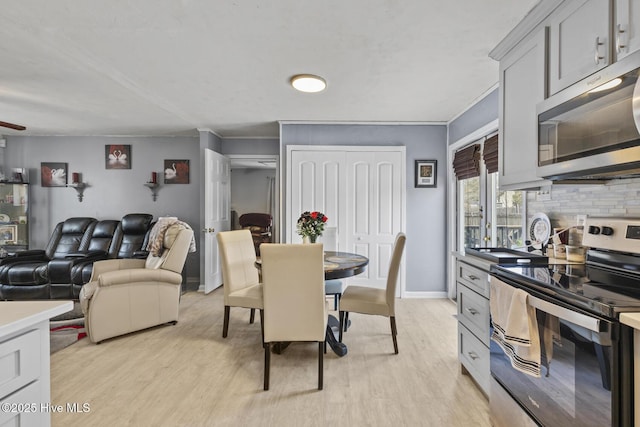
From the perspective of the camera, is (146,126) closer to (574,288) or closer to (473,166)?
(473,166)

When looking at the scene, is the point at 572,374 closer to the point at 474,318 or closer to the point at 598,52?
the point at 474,318

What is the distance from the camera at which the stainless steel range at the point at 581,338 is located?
1044 millimetres

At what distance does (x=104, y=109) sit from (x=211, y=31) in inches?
99.8

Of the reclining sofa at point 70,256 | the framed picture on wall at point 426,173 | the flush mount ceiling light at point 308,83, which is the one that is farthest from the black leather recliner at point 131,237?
the framed picture on wall at point 426,173

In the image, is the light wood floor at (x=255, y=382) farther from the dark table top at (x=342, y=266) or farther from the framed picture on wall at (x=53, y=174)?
the framed picture on wall at (x=53, y=174)

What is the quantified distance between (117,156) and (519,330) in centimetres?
585

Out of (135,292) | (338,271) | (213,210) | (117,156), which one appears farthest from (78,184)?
(338,271)

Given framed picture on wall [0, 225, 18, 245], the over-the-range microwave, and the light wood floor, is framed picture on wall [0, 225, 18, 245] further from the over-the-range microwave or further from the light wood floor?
the over-the-range microwave

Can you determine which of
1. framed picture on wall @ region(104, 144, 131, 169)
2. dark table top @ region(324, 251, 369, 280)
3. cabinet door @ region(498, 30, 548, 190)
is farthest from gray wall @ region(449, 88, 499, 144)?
framed picture on wall @ region(104, 144, 131, 169)

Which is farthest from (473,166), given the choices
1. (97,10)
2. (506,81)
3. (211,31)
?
(97,10)

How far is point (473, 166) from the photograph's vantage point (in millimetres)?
3520

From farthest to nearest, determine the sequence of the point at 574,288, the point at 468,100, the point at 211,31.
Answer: the point at 468,100 → the point at 211,31 → the point at 574,288

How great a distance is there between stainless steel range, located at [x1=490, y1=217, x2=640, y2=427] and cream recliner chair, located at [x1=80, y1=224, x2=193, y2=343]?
2.86 meters

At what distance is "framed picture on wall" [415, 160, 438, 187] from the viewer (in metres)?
4.29
